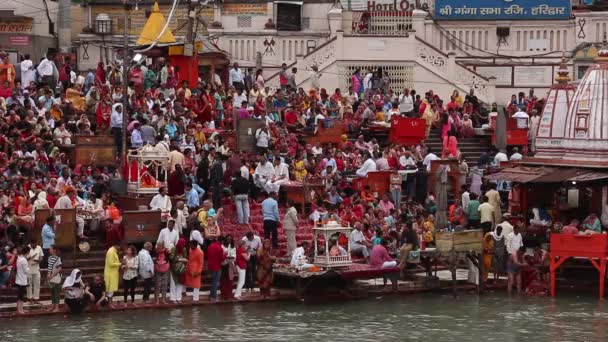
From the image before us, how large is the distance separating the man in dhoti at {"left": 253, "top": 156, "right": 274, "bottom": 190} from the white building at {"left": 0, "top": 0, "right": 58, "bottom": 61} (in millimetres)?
13621

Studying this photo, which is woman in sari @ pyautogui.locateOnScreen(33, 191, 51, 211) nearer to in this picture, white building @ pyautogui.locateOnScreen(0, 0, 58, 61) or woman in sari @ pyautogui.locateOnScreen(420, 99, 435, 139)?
woman in sari @ pyautogui.locateOnScreen(420, 99, 435, 139)

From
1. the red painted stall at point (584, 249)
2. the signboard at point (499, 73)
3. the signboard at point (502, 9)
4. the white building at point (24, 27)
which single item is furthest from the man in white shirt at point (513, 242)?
the white building at point (24, 27)

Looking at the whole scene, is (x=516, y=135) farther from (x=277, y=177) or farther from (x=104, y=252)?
(x=104, y=252)

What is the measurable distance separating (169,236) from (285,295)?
2.79m

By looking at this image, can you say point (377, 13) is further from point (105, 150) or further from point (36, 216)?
point (36, 216)

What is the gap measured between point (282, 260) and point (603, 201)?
7.43 meters

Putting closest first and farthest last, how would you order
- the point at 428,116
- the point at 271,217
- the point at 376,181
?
the point at 271,217, the point at 376,181, the point at 428,116

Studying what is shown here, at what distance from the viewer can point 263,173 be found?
140ft

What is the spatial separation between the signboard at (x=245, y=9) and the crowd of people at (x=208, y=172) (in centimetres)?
596

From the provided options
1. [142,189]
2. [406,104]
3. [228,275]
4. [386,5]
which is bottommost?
[228,275]

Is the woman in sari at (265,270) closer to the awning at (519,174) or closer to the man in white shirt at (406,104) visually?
the awning at (519,174)

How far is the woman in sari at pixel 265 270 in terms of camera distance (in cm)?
3828

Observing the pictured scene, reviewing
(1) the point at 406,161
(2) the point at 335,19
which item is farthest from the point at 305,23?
(1) the point at 406,161

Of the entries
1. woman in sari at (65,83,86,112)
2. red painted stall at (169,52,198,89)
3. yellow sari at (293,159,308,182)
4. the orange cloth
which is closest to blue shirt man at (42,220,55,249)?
the orange cloth
